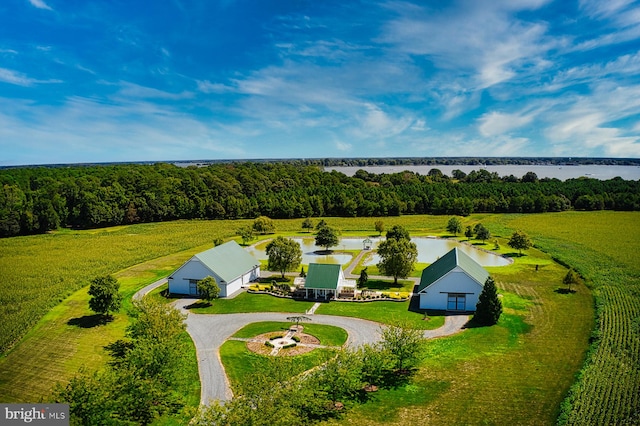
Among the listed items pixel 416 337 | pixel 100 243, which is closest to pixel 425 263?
pixel 416 337

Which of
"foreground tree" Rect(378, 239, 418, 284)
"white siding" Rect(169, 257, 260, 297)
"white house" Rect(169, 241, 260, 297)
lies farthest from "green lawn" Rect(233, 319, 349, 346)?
"foreground tree" Rect(378, 239, 418, 284)

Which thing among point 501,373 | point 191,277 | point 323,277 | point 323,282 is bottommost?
point 501,373

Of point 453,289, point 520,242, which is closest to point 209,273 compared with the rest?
point 453,289

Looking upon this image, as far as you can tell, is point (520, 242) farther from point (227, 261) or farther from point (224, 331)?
point (224, 331)

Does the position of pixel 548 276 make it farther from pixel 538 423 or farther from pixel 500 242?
pixel 538 423

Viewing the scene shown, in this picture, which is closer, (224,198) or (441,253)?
(441,253)

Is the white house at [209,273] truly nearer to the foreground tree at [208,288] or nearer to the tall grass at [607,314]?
the foreground tree at [208,288]
